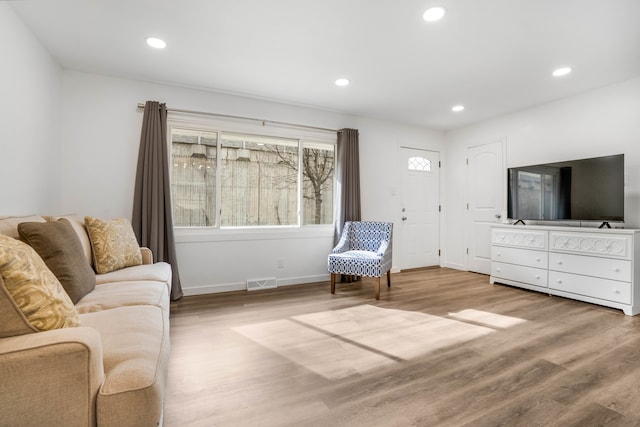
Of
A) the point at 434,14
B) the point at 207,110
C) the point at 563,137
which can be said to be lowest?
the point at 563,137

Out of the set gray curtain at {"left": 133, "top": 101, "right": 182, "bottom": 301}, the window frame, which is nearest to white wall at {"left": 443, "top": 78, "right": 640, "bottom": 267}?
the window frame

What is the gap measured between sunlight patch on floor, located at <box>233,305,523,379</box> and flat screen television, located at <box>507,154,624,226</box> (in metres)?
1.70

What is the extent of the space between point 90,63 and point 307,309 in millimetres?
3336

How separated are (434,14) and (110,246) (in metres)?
3.15

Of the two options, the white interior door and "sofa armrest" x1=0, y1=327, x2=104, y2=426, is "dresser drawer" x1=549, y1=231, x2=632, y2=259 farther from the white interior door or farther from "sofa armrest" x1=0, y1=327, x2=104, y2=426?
"sofa armrest" x1=0, y1=327, x2=104, y2=426

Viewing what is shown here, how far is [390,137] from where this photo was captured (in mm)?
5086

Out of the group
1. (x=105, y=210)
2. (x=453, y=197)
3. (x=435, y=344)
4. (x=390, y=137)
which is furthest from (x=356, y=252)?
(x=105, y=210)

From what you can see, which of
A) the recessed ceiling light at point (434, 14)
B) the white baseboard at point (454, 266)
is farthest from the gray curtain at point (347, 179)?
the recessed ceiling light at point (434, 14)

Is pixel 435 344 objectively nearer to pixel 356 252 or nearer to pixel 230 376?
pixel 230 376

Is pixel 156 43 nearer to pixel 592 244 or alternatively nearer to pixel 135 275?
pixel 135 275

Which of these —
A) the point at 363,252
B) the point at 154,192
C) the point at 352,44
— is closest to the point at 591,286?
the point at 363,252

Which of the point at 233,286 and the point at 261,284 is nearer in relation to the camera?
the point at 233,286

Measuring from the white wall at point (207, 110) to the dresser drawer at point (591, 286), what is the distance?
92.2 inches

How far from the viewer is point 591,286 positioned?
336cm
